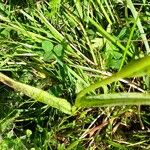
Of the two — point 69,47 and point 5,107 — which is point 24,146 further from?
point 69,47

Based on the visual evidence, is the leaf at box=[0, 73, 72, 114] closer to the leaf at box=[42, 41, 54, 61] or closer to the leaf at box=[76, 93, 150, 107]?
the leaf at box=[42, 41, 54, 61]

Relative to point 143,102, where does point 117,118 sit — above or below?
below

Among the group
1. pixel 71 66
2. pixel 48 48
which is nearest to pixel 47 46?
pixel 48 48

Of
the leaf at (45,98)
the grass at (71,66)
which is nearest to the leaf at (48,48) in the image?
the grass at (71,66)

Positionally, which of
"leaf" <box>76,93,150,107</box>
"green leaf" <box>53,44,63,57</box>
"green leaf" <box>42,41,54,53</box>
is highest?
"green leaf" <box>42,41,54,53</box>

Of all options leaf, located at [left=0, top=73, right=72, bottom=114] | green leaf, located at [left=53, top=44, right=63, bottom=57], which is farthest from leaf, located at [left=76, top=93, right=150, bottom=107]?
green leaf, located at [left=53, top=44, right=63, bottom=57]

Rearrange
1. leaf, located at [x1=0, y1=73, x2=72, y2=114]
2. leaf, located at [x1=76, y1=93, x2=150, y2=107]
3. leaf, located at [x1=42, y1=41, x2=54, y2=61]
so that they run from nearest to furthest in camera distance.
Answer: leaf, located at [x1=76, y1=93, x2=150, y2=107] < leaf, located at [x1=0, y1=73, x2=72, y2=114] < leaf, located at [x1=42, y1=41, x2=54, y2=61]

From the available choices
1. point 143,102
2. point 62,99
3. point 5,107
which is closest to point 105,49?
point 62,99

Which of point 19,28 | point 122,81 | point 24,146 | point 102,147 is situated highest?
point 19,28

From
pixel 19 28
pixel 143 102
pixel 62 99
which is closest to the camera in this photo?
pixel 143 102
